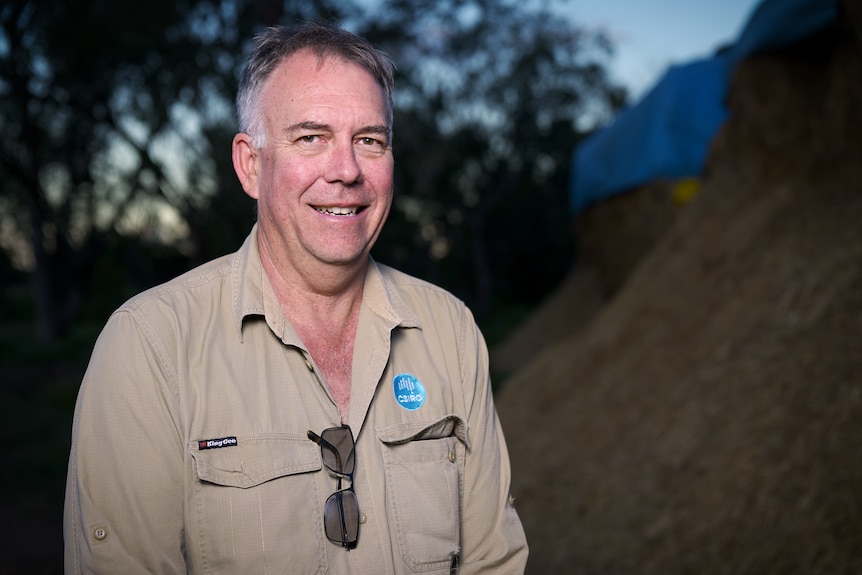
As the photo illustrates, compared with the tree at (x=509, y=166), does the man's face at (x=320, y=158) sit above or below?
below

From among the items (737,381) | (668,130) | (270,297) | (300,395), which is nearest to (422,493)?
(300,395)

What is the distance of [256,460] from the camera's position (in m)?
1.91

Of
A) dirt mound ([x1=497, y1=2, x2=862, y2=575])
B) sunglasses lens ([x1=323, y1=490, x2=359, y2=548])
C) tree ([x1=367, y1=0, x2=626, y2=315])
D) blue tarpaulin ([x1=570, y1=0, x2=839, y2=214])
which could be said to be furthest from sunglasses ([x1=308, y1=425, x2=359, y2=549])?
tree ([x1=367, y1=0, x2=626, y2=315])

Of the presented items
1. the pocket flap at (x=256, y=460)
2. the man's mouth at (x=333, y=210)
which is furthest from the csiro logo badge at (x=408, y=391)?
the man's mouth at (x=333, y=210)

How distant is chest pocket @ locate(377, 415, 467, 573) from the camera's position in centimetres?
204

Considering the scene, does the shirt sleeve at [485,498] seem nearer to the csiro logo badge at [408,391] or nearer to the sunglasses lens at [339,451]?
the csiro logo badge at [408,391]

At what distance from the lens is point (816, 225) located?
19.4ft

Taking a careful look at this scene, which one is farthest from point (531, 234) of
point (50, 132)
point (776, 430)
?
point (776, 430)

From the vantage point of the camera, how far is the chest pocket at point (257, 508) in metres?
1.85

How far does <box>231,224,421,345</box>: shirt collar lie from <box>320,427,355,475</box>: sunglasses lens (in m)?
0.25

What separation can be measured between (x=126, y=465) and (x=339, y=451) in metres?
0.50

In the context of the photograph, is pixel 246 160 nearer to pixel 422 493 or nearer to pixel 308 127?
pixel 308 127

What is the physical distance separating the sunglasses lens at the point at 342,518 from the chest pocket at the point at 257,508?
0.02 metres

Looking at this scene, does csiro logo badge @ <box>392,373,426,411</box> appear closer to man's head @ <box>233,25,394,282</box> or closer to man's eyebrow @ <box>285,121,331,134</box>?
man's head @ <box>233,25,394,282</box>
